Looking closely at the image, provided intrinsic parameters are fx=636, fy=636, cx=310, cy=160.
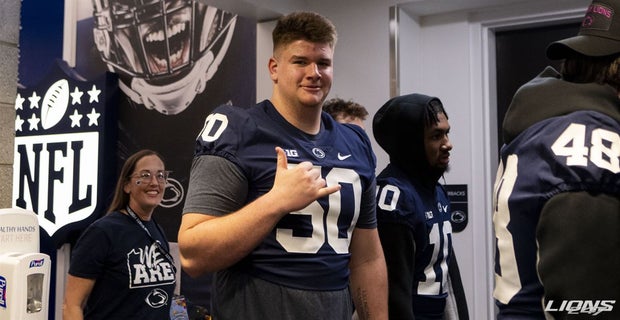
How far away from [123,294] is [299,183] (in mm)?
1517

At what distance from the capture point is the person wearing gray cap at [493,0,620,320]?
113cm

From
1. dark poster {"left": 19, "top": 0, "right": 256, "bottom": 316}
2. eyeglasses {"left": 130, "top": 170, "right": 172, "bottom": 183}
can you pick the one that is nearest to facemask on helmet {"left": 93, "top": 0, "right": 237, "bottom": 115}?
dark poster {"left": 19, "top": 0, "right": 256, "bottom": 316}

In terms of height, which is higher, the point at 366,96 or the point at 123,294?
the point at 366,96

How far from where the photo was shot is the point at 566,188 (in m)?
1.16

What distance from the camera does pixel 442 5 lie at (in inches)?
112

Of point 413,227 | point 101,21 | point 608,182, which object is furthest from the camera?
point 101,21

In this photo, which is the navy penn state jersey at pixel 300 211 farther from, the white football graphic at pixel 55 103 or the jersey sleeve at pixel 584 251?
the white football graphic at pixel 55 103

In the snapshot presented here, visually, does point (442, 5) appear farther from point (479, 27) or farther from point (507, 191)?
point (507, 191)

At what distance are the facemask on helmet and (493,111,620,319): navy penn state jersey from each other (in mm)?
2091

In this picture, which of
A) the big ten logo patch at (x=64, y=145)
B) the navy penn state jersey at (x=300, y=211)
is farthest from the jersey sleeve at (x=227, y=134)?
the big ten logo patch at (x=64, y=145)

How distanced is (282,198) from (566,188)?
22.5 inches

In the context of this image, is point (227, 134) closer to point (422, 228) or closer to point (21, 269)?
point (21, 269)

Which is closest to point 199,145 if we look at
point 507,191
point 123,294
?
point 507,191

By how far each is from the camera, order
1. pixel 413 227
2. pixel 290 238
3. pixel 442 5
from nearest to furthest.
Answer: pixel 290 238 < pixel 413 227 < pixel 442 5
